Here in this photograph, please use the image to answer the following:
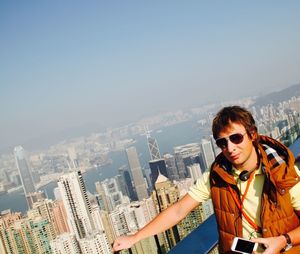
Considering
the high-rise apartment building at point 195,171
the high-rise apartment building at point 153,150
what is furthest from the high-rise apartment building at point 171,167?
the high-rise apartment building at point 153,150

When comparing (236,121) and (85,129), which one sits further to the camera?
(85,129)

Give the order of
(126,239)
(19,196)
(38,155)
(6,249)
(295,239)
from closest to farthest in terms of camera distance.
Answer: (295,239) < (126,239) < (6,249) < (19,196) < (38,155)

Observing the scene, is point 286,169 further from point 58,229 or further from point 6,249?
point 58,229

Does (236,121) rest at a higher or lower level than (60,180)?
higher

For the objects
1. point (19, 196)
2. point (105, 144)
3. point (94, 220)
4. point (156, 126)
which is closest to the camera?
point (94, 220)

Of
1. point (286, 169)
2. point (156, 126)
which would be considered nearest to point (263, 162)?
point (286, 169)

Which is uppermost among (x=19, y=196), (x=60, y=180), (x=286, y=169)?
(x=286, y=169)

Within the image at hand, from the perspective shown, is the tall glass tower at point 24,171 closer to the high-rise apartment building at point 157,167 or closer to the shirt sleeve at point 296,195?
the high-rise apartment building at point 157,167

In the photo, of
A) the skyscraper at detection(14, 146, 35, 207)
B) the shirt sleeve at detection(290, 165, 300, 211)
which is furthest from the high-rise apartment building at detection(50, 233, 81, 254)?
the skyscraper at detection(14, 146, 35, 207)
